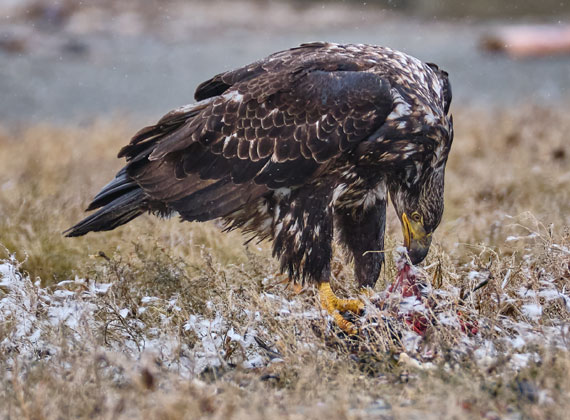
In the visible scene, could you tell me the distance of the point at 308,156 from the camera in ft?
13.4

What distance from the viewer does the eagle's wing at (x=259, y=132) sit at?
A: 403cm

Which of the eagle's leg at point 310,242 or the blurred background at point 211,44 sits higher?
the eagle's leg at point 310,242

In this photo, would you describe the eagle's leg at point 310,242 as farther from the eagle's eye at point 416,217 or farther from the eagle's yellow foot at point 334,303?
the eagle's eye at point 416,217

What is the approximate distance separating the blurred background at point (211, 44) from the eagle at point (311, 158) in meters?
5.90

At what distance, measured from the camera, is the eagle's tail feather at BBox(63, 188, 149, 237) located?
14.9ft

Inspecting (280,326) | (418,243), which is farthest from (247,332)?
(418,243)

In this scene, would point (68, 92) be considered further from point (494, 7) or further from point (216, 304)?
point (494, 7)

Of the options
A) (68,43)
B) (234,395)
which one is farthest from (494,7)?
(234,395)

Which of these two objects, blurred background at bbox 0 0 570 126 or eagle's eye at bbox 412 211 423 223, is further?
blurred background at bbox 0 0 570 126

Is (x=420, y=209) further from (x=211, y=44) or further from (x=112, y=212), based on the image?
(x=211, y=44)

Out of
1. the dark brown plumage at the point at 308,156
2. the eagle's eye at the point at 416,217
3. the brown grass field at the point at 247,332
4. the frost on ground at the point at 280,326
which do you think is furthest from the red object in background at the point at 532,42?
the eagle's eye at the point at 416,217

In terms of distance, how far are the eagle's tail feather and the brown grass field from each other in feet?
0.71

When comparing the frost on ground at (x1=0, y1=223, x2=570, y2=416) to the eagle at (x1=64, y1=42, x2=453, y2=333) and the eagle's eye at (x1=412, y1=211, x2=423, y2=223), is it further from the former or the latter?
the eagle at (x1=64, y1=42, x2=453, y2=333)

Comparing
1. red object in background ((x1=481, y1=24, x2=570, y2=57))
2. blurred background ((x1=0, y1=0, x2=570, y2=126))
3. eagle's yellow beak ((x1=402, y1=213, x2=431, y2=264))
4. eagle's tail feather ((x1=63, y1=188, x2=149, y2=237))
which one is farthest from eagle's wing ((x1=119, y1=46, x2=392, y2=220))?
red object in background ((x1=481, y1=24, x2=570, y2=57))
